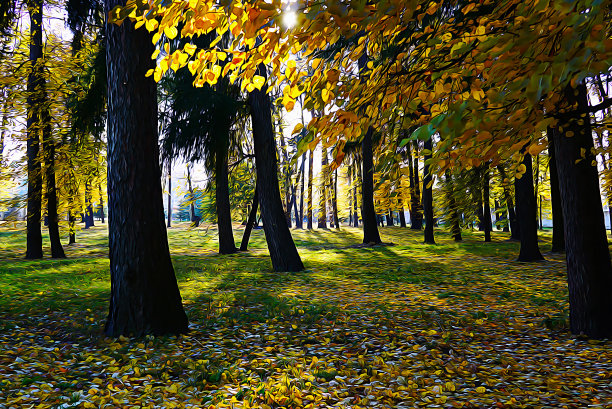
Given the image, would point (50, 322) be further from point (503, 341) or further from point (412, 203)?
point (412, 203)

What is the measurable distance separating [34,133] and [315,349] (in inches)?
471

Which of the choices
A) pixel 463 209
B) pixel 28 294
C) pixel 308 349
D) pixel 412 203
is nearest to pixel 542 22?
pixel 308 349

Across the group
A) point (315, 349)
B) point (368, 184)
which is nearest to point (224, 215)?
point (368, 184)

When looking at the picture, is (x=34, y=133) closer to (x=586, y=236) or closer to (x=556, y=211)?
(x=586, y=236)

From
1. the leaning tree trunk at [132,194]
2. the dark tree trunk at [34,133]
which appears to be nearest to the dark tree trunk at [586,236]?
the leaning tree trunk at [132,194]

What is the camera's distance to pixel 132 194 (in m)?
4.91

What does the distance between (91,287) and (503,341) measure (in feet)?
24.4

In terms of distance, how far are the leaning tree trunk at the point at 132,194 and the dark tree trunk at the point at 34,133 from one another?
8972 millimetres

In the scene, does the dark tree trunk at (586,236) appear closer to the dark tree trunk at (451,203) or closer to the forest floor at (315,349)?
the forest floor at (315,349)

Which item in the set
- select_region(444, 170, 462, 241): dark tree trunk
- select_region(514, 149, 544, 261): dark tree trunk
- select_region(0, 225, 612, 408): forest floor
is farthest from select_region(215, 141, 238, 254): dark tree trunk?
select_region(514, 149, 544, 261): dark tree trunk

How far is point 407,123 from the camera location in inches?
127

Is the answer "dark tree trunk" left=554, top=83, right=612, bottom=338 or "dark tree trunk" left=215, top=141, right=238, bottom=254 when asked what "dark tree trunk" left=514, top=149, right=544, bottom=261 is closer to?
"dark tree trunk" left=554, top=83, right=612, bottom=338

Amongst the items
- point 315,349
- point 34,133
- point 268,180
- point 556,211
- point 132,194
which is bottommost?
point 315,349

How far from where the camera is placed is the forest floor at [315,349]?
336 cm
